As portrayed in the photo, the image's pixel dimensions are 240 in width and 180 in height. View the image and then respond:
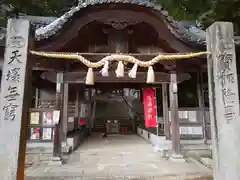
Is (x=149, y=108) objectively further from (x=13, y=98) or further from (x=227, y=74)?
(x=13, y=98)

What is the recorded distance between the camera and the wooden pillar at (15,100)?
358cm

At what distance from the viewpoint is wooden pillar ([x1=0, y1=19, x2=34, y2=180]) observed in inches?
141

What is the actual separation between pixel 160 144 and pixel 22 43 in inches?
264

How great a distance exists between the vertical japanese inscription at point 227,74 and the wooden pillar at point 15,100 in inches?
155

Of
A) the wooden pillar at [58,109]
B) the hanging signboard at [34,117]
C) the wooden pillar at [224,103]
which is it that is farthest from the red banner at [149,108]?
the wooden pillar at [224,103]

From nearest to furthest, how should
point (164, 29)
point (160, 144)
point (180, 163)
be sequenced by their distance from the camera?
point (164, 29) → point (180, 163) → point (160, 144)

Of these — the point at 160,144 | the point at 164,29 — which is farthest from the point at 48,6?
the point at 160,144

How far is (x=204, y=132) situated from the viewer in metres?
8.02

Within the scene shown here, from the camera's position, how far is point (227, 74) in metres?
4.04

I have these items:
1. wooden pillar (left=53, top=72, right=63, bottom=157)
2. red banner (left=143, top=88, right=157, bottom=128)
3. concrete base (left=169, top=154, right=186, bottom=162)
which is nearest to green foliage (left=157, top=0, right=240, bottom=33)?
red banner (left=143, top=88, right=157, bottom=128)

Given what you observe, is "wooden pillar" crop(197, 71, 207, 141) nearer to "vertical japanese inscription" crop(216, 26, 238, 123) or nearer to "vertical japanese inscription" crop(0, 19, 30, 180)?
"vertical japanese inscription" crop(216, 26, 238, 123)

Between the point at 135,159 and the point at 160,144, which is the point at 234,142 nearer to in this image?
the point at 135,159

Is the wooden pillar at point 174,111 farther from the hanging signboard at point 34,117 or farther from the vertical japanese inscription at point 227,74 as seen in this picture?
the hanging signboard at point 34,117

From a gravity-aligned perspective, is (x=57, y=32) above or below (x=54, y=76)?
above
